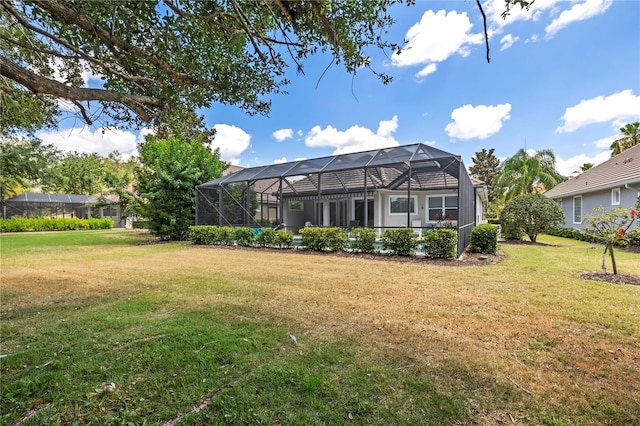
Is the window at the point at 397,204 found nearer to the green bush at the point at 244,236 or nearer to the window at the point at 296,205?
the window at the point at 296,205

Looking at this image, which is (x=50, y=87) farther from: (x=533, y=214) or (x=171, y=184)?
(x=533, y=214)

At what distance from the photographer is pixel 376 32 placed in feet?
12.3

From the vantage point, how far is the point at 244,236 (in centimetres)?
1376

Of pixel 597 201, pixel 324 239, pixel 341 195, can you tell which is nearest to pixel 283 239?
pixel 324 239

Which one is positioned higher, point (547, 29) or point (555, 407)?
point (547, 29)

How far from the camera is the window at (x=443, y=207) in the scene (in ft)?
54.6

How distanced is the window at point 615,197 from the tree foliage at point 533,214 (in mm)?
2425

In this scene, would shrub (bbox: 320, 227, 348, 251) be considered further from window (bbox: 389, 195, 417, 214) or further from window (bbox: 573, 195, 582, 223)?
window (bbox: 573, 195, 582, 223)

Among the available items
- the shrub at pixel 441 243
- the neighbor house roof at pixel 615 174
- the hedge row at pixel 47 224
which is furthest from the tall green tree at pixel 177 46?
the hedge row at pixel 47 224

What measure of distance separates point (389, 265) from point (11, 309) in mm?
7857

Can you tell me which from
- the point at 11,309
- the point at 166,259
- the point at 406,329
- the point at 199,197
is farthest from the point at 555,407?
the point at 199,197

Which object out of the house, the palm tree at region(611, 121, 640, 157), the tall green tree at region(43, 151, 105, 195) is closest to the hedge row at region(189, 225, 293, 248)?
the house

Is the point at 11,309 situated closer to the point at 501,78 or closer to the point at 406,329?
the point at 406,329

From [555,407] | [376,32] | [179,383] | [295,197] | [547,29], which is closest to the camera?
[555,407]
